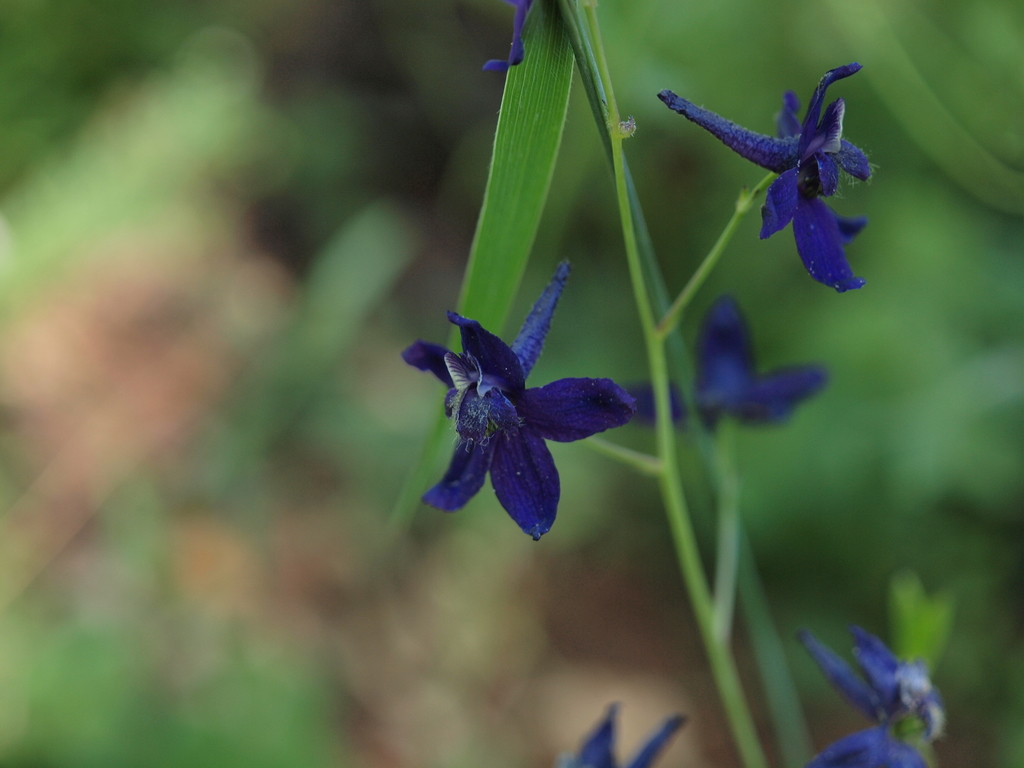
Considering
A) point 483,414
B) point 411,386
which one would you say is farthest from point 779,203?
point 411,386

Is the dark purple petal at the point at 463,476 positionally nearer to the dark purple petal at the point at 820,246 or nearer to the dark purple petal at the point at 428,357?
the dark purple petal at the point at 428,357

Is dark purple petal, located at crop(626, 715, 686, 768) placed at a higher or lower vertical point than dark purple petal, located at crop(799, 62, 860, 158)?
lower

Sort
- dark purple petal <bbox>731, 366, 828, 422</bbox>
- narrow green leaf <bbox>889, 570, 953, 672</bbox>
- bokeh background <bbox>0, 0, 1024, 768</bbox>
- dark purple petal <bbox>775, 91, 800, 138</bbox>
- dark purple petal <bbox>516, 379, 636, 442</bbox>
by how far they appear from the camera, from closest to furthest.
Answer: dark purple petal <bbox>516, 379, 636, 442</bbox>, dark purple petal <bbox>775, 91, 800, 138</bbox>, narrow green leaf <bbox>889, 570, 953, 672</bbox>, dark purple petal <bbox>731, 366, 828, 422</bbox>, bokeh background <bbox>0, 0, 1024, 768</bbox>

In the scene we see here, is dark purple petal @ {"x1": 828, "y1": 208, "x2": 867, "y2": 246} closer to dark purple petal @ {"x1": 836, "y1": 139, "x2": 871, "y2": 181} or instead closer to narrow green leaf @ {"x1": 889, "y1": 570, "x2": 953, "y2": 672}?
dark purple petal @ {"x1": 836, "y1": 139, "x2": 871, "y2": 181}

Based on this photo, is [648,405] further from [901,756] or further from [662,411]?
[901,756]

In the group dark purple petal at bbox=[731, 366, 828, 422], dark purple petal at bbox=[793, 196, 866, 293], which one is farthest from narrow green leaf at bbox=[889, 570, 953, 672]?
dark purple petal at bbox=[793, 196, 866, 293]

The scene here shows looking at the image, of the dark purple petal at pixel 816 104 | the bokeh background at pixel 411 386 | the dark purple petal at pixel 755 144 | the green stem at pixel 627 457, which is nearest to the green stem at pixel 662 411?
the green stem at pixel 627 457

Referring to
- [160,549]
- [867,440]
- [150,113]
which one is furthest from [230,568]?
[867,440]
